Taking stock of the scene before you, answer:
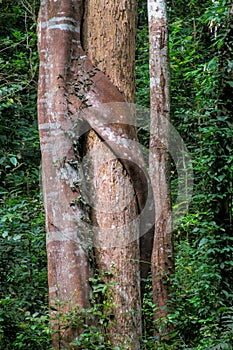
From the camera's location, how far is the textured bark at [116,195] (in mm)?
3102

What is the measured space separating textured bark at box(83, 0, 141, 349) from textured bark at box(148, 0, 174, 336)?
2262 millimetres

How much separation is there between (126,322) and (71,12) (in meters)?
2.03

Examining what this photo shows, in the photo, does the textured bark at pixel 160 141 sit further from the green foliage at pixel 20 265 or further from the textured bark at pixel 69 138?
the textured bark at pixel 69 138

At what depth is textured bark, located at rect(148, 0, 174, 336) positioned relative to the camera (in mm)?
5526

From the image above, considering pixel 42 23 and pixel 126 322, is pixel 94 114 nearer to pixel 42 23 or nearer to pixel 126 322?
pixel 42 23

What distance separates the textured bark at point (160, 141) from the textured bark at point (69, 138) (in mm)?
2341

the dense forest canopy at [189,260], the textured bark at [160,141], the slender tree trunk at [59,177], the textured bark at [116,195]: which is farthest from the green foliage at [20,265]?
the textured bark at [160,141]

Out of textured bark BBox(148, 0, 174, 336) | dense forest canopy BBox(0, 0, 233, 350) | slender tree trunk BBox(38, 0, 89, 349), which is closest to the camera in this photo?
slender tree trunk BBox(38, 0, 89, 349)

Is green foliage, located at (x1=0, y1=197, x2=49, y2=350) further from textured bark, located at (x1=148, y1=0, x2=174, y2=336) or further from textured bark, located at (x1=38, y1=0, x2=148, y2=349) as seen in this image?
A: textured bark, located at (x1=148, y1=0, x2=174, y2=336)

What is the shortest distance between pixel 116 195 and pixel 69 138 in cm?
48

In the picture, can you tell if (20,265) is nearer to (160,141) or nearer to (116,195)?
(116,195)

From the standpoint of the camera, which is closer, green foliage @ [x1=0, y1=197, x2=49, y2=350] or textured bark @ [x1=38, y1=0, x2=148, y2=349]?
textured bark @ [x1=38, y1=0, x2=148, y2=349]

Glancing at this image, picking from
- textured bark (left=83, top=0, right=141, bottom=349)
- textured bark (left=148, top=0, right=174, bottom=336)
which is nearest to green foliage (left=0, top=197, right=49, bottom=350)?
textured bark (left=83, top=0, right=141, bottom=349)

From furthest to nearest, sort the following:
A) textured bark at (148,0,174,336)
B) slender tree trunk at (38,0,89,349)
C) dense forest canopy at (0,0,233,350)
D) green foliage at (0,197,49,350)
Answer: textured bark at (148,0,174,336)
green foliage at (0,197,49,350)
dense forest canopy at (0,0,233,350)
slender tree trunk at (38,0,89,349)
